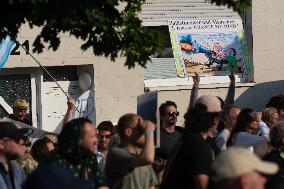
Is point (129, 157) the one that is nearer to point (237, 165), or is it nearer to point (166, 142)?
point (166, 142)

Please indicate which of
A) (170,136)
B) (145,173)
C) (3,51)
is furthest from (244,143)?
(3,51)

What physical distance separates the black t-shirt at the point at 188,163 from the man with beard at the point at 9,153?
A: 1.36 metres

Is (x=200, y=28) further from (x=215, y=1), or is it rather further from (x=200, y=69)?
(x=215, y=1)

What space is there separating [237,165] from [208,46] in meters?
11.9

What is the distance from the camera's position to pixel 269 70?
17.2m

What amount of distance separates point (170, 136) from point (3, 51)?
4602mm

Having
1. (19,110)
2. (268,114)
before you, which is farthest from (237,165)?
(19,110)

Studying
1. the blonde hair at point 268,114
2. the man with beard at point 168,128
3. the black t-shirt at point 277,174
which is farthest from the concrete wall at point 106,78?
the black t-shirt at point 277,174

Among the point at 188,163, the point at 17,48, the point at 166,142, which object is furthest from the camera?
the point at 17,48

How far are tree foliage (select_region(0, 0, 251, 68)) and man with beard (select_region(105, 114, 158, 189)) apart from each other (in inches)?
24.8

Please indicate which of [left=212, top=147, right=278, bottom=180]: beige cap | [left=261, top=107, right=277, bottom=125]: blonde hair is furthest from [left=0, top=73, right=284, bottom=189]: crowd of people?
[left=261, top=107, right=277, bottom=125]: blonde hair

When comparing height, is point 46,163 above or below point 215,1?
below

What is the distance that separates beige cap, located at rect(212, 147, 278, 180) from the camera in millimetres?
5000

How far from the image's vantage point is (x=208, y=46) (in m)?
16.8
